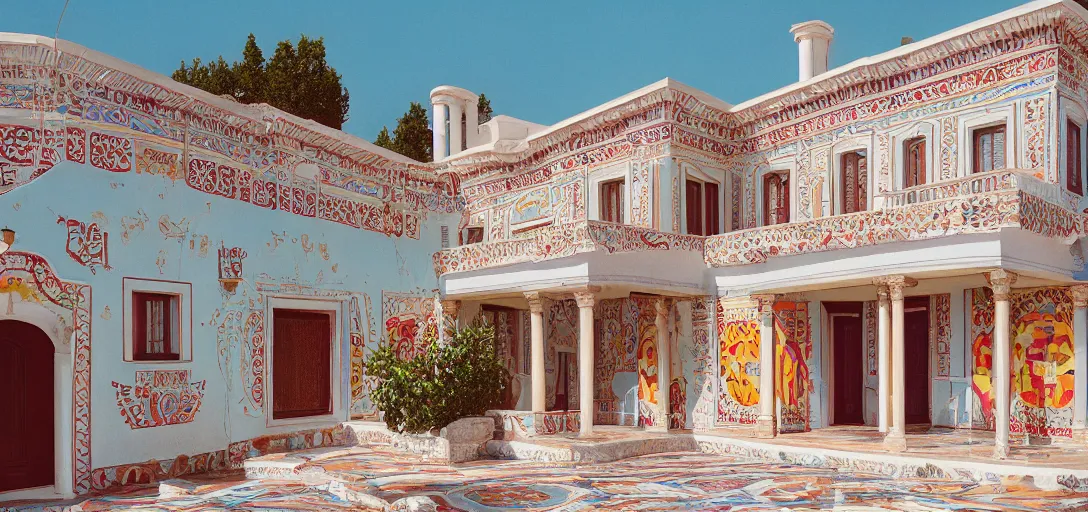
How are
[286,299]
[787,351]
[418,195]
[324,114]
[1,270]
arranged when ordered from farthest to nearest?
[324,114] → [418,195] → [787,351] → [286,299] → [1,270]

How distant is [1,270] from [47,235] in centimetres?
69

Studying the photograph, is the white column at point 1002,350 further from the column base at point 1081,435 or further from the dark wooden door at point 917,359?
the dark wooden door at point 917,359

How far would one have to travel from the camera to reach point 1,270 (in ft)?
34.6

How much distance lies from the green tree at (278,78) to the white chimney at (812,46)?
1694 centimetres

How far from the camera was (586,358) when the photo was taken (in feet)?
46.5

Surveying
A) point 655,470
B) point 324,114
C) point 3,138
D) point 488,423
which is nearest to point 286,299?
point 488,423

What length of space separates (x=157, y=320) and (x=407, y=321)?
17.0 feet

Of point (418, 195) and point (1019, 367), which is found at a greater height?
point (418, 195)

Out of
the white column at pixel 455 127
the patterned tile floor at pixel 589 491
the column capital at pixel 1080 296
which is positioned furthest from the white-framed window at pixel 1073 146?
the white column at pixel 455 127

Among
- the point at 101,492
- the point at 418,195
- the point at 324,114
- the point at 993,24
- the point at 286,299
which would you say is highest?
the point at 324,114

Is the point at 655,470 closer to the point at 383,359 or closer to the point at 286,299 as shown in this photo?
the point at 383,359

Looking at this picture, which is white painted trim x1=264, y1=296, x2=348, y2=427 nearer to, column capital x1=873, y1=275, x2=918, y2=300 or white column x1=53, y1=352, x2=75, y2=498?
white column x1=53, y1=352, x2=75, y2=498

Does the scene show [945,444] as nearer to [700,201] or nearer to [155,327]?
[700,201]

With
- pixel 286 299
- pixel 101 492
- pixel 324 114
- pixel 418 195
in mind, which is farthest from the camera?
pixel 324 114
